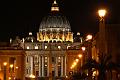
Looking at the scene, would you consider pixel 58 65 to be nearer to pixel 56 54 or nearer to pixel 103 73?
pixel 56 54

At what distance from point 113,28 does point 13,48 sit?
128726 millimetres

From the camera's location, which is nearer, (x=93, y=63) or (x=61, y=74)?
(x=93, y=63)

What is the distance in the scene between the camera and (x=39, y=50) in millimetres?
197375

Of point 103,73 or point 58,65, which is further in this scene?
point 58,65

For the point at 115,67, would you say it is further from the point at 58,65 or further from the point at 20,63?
the point at 58,65

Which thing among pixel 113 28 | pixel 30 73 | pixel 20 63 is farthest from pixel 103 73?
pixel 30 73

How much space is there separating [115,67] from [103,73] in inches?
72.6

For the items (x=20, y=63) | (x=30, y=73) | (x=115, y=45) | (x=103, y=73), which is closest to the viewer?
(x=103, y=73)

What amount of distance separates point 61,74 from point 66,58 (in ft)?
19.0

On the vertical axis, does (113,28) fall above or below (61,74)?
above

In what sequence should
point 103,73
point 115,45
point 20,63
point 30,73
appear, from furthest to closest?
point 30,73 → point 20,63 → point 115,45 → point 103,73

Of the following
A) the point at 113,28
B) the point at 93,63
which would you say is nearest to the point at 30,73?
the point at 113,28

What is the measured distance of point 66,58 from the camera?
194 m

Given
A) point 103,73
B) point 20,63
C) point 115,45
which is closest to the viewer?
point 103,73
